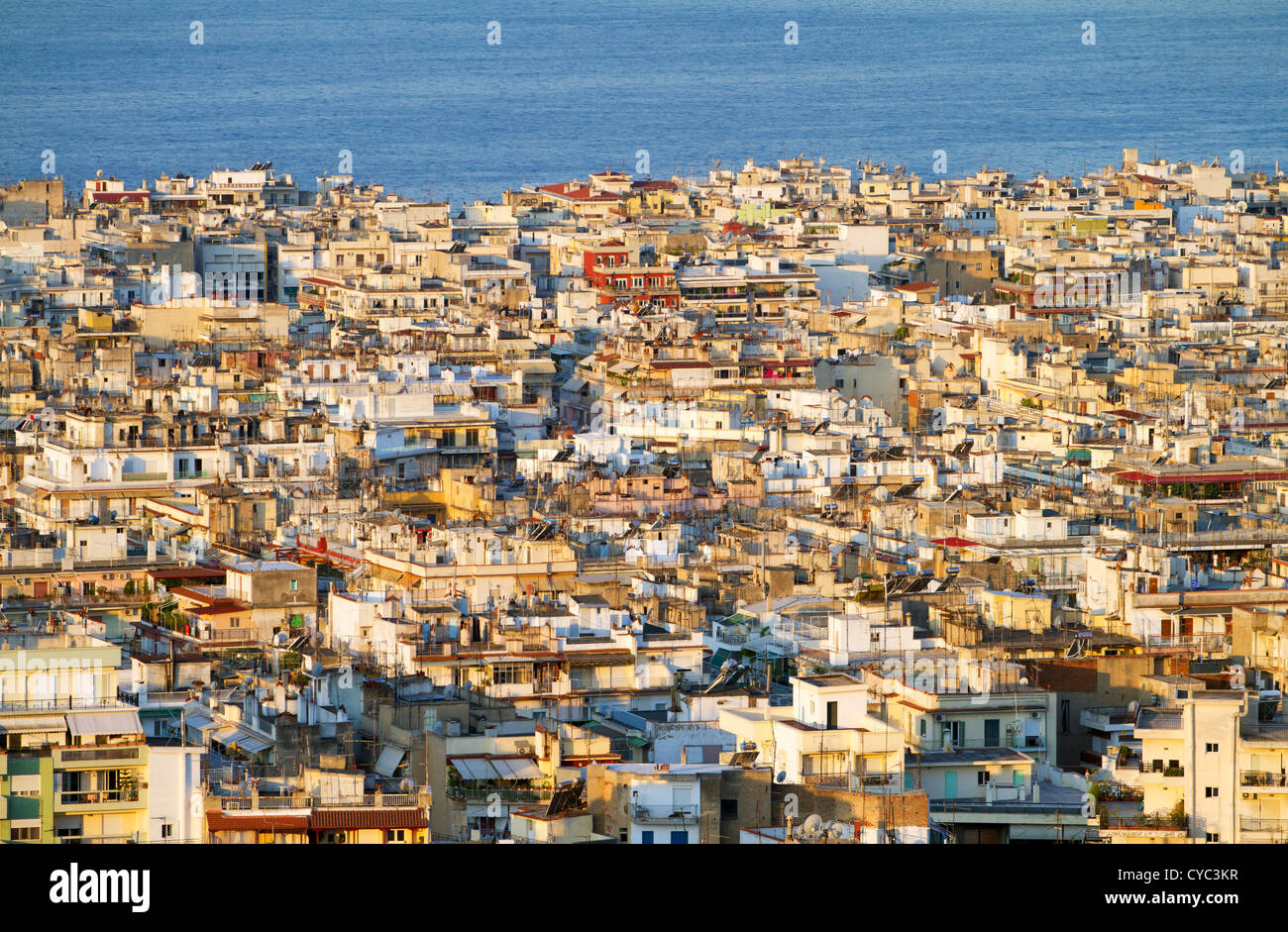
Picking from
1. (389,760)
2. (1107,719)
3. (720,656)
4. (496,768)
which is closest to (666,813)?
(496,768)

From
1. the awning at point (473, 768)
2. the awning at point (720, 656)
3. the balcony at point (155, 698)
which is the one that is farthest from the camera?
the awning at point (720, 656)

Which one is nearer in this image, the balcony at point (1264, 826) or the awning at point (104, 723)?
the balcony at point (1264, 826)

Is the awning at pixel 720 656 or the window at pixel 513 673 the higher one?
the window at pixel 513 673

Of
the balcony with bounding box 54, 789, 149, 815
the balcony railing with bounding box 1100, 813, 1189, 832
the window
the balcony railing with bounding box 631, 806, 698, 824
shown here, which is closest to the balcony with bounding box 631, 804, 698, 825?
the balcony railing with bounding box 631, 806, 698, 824

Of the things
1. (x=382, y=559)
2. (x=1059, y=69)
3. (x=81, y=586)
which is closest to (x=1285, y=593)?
(x=382, y=559)

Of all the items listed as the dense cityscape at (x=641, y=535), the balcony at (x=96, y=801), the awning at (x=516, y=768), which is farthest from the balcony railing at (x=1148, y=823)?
the balcony at (x=96, y=801)

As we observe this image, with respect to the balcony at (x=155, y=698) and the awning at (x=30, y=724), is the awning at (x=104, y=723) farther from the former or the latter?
the balcony at (x=155, y=698)
